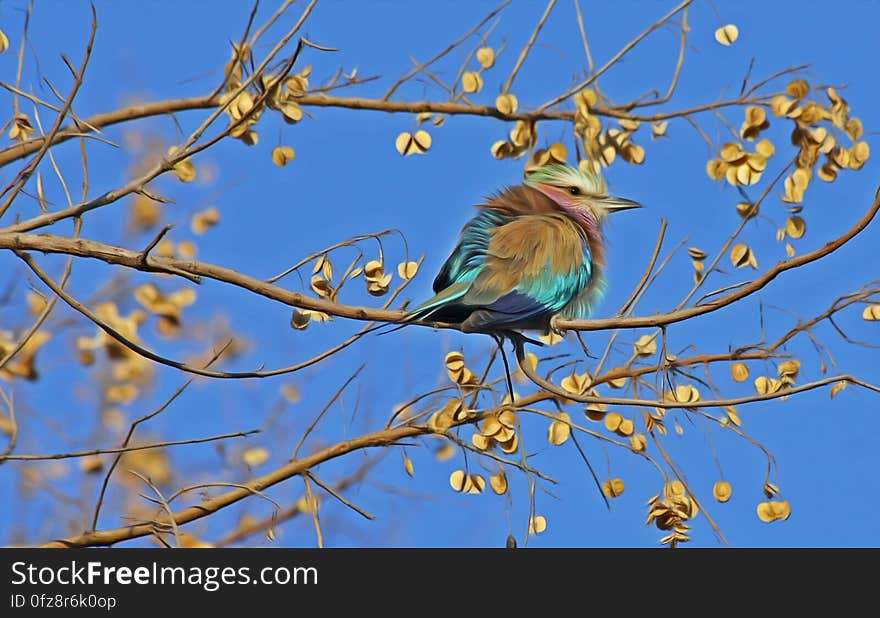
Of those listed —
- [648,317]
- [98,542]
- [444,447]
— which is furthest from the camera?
[444,447]

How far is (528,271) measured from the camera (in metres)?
4.56

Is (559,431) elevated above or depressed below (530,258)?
below

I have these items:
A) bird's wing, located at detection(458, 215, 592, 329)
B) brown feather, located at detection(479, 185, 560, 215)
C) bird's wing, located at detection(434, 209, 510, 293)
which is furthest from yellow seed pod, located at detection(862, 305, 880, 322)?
brown feather, located at detection(479, 185, 560, 215)

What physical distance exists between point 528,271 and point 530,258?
3.4 inches

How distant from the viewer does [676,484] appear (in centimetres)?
362

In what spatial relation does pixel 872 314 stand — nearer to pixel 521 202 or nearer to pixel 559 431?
pixel 559 431

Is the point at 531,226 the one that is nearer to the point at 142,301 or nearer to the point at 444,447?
the point at 444,447

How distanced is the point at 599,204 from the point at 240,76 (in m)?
1.88

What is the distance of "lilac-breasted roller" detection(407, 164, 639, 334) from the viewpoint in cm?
431

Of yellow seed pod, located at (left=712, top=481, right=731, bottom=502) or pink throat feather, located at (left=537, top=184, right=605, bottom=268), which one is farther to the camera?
pink throat feather, located at (left=537, top=184, right=605, bottom=268)

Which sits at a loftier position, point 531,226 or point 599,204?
point 599,204

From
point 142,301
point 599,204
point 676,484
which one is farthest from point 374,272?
point 599,204

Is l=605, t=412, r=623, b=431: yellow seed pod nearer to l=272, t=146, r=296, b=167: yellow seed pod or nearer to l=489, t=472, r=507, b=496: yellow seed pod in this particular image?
l=489, t=472, r=507, b=496: yellow seed pod

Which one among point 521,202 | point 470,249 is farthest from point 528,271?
point 521,202
